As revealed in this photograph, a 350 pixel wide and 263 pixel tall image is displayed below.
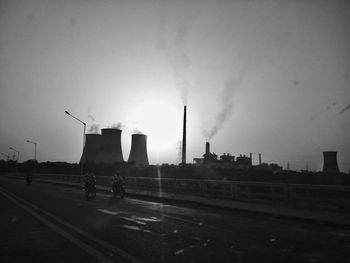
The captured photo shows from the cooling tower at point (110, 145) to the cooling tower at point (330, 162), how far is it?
43.0 m

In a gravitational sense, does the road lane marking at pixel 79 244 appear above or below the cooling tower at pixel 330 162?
below

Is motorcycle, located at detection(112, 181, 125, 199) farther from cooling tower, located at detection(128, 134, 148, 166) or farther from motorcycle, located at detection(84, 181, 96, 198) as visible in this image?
cooling tower, located at detection(128, 134, 148, 166)

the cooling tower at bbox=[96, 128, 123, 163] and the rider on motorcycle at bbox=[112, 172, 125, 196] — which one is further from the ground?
the cooling tower at bbox=[96, 128, 123, 163]

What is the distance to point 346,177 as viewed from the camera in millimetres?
45219

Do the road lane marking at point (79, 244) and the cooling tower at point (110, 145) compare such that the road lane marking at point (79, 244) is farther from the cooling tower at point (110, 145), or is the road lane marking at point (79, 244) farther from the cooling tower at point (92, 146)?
the cooling tower at point (92, 146)

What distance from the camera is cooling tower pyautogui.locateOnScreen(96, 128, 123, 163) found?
193 ft

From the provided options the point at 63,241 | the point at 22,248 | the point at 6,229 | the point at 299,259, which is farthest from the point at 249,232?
the point at 6,229

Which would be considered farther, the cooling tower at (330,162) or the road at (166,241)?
the cooling tower at (330,162)

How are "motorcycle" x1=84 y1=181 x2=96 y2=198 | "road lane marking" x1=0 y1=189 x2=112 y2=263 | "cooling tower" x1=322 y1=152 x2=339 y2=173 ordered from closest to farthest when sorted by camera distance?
"road lane marking" x1=0 y1=189 x2=112 y2=263 → "motorcycle" x1=84 y1=181 x2=96 y2=198 → "cooling tower" x1=322 y1=152 x2=339 y2=173

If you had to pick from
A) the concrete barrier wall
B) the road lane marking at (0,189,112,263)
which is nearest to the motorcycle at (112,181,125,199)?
the concrete barrier wall

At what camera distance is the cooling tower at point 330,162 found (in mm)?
71062

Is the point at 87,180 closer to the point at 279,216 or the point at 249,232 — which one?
the point at 279,216

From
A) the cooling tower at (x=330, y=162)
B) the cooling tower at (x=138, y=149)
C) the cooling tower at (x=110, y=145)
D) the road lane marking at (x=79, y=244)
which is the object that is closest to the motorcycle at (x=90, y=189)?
the road lane marking at (x=79, y=244)

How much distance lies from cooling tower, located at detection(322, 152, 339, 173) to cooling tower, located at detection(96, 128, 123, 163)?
43.0m
